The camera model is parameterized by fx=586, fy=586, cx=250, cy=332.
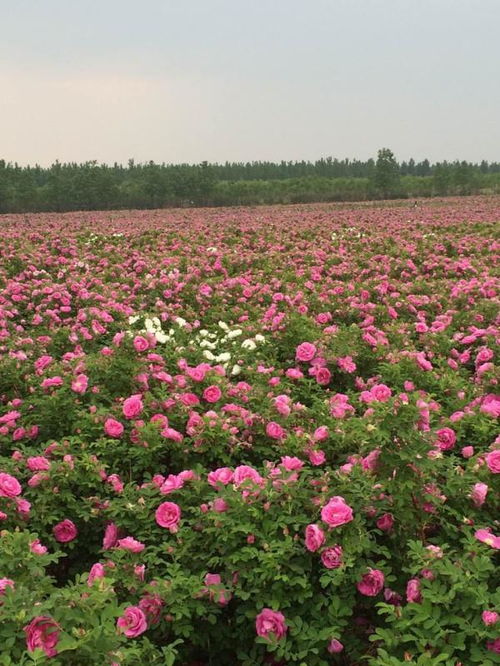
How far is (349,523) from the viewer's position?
102 inches

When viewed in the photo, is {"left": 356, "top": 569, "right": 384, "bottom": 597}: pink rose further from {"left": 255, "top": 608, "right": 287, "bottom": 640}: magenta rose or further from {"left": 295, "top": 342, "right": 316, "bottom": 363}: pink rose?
{"left": 295, "top": 342, "right": 316, "bottom": 363}: pink rose

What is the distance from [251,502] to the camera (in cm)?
271

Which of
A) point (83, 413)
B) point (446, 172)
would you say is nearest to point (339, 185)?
point (446, 172)

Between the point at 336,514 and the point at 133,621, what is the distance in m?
0.92

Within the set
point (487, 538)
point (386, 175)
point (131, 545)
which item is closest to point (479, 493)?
point (487, 538)

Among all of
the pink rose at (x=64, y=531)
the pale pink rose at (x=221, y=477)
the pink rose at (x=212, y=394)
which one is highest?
the pink rose at (x=212, y=394)

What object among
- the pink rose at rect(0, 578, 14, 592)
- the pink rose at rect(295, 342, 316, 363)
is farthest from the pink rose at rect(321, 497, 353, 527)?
the pink rose at rect(295, 342, 316, 363)

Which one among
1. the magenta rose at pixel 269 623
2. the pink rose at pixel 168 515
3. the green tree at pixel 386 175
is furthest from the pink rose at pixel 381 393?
the green tree at pixel 386 175

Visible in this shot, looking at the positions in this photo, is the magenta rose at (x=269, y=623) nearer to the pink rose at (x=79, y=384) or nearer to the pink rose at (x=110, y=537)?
the pink rose at (x=110, y=537)

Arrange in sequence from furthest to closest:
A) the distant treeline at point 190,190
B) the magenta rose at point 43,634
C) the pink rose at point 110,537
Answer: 1. the distant treeline at point 190,190
2. the pink rose at point 110,537
3. the magenta rose at point 43,634

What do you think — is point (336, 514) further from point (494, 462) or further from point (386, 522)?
point (494, 462)

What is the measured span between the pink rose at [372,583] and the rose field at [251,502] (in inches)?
0.9

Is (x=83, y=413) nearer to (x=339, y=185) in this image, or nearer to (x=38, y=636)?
(x=38, y=636)

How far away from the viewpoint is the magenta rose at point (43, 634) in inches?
74.4
